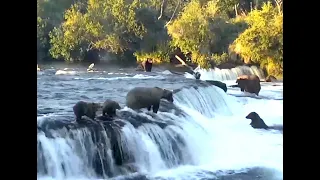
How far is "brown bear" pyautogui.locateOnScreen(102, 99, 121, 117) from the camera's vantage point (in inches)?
62.7

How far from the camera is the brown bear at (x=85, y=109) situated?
157 centimetres

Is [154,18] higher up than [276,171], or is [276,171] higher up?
[154,18]

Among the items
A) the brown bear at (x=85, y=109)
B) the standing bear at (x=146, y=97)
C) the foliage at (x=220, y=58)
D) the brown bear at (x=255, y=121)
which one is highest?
the foliage at (x=220, y=58)

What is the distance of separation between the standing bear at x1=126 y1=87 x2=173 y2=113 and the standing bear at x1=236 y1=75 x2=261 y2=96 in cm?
26

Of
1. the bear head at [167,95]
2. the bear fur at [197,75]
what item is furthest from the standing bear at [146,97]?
the bear fur at [197,75]

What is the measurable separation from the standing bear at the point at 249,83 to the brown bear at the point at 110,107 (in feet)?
1.49

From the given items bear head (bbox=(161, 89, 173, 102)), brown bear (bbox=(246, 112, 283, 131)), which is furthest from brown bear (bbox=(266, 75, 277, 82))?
bear head (bbox=(161, 89, 173, 102))

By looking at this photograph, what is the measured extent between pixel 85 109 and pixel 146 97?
0.71 ft

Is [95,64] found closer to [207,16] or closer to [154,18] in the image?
[154,18]

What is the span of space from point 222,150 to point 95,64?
1.78 feet

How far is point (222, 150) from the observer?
5.41ft

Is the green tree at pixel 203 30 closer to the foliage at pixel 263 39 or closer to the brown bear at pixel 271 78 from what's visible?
the foliage at pixel 263 39

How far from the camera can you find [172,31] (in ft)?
5.48
